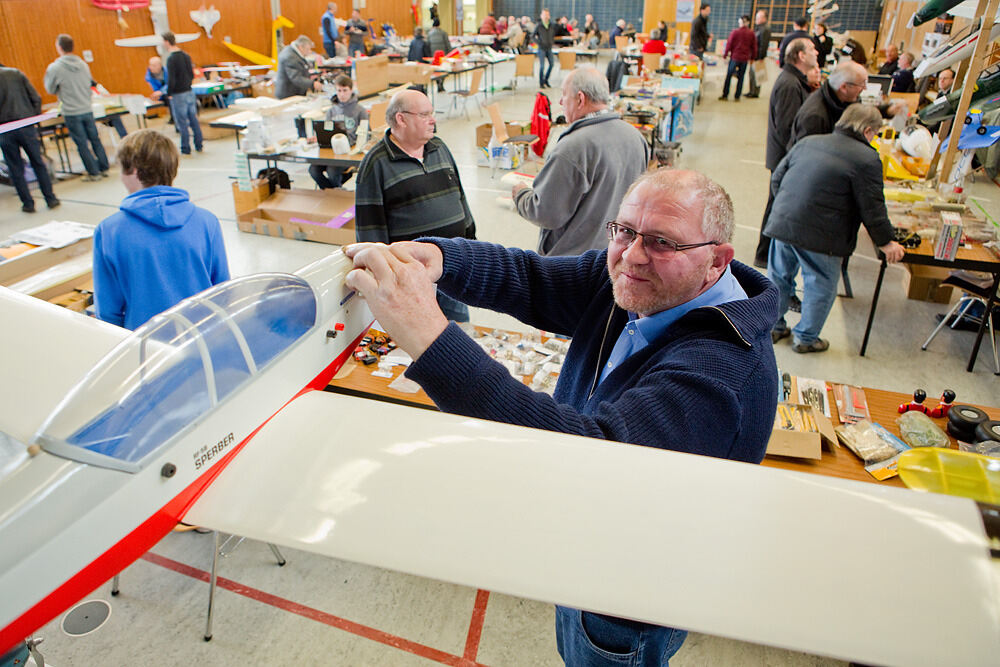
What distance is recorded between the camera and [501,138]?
31.4 feet

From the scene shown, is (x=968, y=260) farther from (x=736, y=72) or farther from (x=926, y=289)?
(x=736, y=72)

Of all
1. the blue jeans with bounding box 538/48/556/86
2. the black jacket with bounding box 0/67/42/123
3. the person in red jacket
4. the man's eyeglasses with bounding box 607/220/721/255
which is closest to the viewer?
the man's eyeglasses with bounding box 607/220/721/255

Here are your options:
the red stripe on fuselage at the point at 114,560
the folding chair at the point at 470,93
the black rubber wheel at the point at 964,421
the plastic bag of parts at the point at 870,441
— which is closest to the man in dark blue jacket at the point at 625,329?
the red stripe on fuselage at the point at 114,560

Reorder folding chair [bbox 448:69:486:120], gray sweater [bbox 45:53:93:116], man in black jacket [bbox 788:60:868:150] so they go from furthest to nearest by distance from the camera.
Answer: folding chair [bbox 448:69:486:120] → gray sweater [bbox 45:53:93:116] → man in black jacket [bbox 788:60:868:150]

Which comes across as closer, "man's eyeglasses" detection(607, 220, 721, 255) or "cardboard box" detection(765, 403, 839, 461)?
"man's eyeglasses" detection(607, 220, 721, 255)

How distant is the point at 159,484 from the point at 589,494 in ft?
2.82

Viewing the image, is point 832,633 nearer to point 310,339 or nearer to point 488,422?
point 488,422

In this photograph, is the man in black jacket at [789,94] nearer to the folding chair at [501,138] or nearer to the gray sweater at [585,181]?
the gray sweater at [585,181]

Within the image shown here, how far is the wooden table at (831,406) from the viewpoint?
2639mm

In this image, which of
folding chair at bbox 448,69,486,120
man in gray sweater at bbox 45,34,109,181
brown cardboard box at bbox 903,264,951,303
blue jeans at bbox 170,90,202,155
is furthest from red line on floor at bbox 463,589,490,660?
folding chair at bbox 448,69,486,120

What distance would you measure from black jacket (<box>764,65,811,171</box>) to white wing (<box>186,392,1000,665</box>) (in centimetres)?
550

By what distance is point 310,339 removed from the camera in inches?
65.6

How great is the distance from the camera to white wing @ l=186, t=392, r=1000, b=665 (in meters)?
0.83

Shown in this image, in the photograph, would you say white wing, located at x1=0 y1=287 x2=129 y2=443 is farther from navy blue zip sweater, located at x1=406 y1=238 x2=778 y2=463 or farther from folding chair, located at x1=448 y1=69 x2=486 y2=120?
folding chair, located at x1=448 y1=69 x2=486 y2=120
